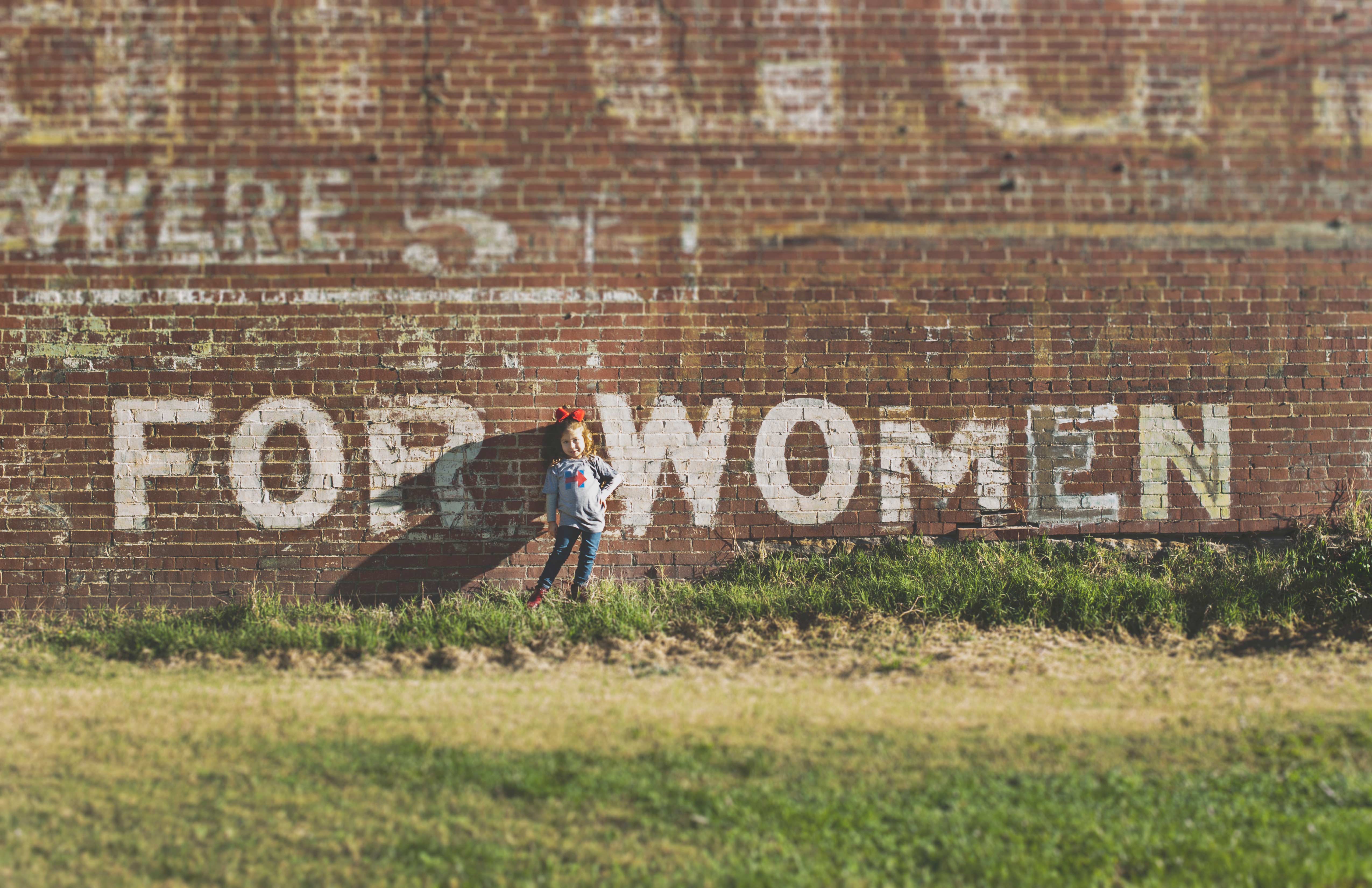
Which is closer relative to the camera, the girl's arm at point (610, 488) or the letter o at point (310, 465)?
the girl's arm at point (610, 488)

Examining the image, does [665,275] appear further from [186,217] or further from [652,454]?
[186,217]

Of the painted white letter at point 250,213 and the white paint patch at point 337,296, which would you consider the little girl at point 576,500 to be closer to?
the white paint patch at point 337,296

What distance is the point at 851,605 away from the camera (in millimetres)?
5539

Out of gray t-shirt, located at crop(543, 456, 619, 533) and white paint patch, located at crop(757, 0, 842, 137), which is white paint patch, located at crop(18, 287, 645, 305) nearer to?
gray t-shirt, located at crop(543, 456, 619, 533)

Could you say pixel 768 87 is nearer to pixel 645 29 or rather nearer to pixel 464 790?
pixel 645 29

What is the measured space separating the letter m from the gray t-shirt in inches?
9.0

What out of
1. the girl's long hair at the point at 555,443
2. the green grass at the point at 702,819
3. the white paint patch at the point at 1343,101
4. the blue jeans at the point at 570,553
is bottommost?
the green grass at the point at 702,819

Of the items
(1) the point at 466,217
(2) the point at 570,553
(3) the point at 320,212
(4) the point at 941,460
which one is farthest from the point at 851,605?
(3) the point at 320,212

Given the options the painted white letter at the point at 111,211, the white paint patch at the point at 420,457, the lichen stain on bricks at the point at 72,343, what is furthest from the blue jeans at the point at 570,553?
the painted white letter at the point at 111,211

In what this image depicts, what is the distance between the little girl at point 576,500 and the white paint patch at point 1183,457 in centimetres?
387

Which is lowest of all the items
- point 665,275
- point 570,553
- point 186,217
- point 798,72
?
point 570,553

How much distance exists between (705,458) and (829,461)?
2.98ft

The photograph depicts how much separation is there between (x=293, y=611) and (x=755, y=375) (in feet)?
12.0

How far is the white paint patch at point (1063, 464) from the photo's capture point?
6.06 metres
